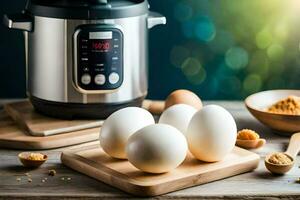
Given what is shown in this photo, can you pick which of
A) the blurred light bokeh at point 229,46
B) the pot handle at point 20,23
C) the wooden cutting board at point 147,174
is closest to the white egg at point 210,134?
the wooden cutting board at point 147,174

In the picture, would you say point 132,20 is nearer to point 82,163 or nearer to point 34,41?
point 34,41

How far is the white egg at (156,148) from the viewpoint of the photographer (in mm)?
1502

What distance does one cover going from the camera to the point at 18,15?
6.24ft

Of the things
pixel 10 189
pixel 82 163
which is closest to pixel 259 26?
pixel 82 163

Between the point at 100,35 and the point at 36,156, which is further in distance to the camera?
the point at 100,35

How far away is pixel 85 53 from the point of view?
183cm

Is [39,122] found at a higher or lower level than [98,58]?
lower

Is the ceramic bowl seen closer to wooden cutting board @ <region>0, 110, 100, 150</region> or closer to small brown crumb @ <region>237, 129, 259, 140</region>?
small brown crumb @ <region>237, 129, 259, 140</region>

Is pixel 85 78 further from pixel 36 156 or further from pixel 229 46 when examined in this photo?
pixel 229 46

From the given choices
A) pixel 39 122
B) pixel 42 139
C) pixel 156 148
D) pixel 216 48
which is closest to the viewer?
pixel 156 148

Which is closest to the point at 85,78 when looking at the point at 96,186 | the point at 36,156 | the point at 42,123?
the point at 42,123

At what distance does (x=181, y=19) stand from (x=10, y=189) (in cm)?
82

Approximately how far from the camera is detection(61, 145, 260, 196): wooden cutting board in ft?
4.94

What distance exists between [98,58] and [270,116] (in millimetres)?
406
